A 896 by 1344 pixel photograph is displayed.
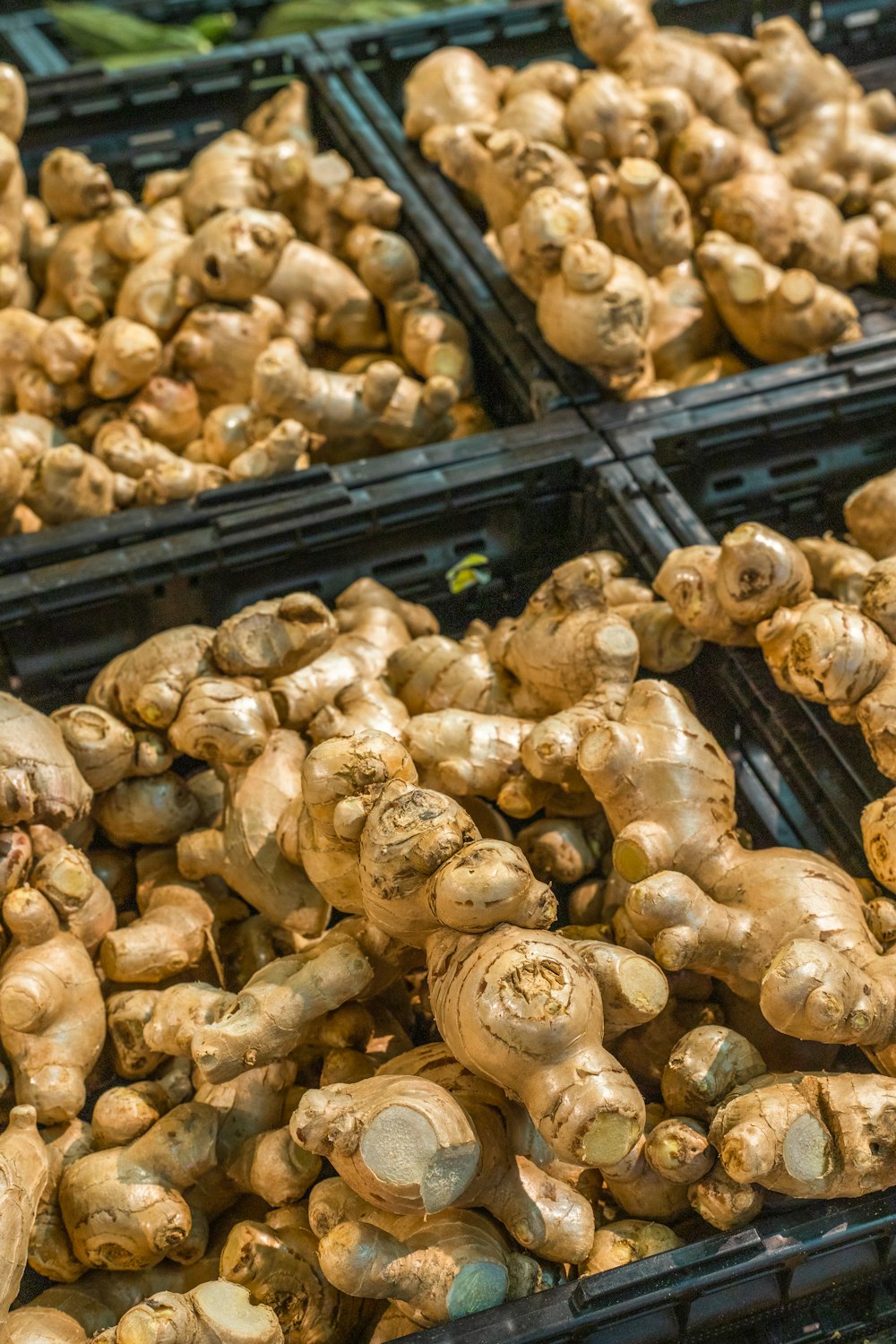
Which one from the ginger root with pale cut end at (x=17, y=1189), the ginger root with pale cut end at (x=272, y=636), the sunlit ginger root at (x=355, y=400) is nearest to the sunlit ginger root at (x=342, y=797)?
the ginger root with pale cut end at (x=272, y=636)

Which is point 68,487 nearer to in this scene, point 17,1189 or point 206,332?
point 206,332

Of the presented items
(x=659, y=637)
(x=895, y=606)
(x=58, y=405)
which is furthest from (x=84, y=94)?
(x=895, y=606)

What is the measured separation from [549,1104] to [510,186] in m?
1.51

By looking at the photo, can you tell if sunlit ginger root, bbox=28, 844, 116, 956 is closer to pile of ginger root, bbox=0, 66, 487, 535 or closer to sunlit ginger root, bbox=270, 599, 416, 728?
sunlit ginger root, bbox=270, 599, 416, 728

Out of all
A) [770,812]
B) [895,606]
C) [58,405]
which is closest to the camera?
[895,606]

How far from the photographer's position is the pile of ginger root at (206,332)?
1.81m

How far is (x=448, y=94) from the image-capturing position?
226 centimetres

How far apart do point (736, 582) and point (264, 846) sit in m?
0.60

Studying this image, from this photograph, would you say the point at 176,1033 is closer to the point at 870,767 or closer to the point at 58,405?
the point at 870,767

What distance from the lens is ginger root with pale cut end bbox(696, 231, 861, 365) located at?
6.38ft

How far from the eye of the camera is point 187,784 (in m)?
1.56

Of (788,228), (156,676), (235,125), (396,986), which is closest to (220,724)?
(156,676)

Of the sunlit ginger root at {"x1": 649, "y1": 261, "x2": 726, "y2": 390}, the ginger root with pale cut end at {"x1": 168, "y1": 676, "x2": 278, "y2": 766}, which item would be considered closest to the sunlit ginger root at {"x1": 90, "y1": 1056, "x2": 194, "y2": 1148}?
the ginger root with pale cut end at {"x1": 168, "y1": 676, "x2": 278, "y2": 766}

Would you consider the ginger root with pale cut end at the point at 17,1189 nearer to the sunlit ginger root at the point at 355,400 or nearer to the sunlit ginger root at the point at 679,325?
the sunlit ginger root at the point at 355,400
